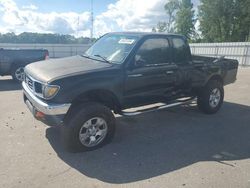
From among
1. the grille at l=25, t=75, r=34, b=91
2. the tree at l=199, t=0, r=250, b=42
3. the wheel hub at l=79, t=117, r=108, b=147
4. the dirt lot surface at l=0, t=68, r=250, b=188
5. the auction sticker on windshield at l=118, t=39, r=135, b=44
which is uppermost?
the tree at l=199, t=0, r=250, b=42

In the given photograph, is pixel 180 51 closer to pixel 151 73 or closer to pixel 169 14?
pixel 151 73

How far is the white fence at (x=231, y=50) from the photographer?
22.6 m

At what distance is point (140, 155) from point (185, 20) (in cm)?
5226

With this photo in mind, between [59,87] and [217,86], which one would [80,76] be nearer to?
[59,87]

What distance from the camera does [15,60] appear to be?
11.6 m

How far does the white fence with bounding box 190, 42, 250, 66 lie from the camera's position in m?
22.6

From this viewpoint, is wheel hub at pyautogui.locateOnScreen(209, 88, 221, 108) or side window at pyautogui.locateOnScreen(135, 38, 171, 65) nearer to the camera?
side window at pyautogui.locateOnScreen(135, 38, 171, 65)

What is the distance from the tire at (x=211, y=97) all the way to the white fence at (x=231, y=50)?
54.6 ft

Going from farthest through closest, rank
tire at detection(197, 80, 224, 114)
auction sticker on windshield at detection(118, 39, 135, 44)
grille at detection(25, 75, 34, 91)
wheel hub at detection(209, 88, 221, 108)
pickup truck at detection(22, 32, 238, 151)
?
wheel hub at detection(209, 88, 221, 108)
tire at detection(197, 80, 224, 114)
auction sticker on windshield at detection(118, 39, 135, 44)
grille at detection(25, 75, 34, 91)
pickup truck at detection(22, 32, 238, 151)

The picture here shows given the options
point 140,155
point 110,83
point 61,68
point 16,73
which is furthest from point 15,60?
point 140,155

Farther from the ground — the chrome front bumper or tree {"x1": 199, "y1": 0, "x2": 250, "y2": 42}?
tree {"x1": 199, "y1": 0, "x2": 250, "y2": 42}

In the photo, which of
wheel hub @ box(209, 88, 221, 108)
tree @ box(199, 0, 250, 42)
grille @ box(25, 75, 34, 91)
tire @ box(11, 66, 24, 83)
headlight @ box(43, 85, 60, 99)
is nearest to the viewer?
headlight @ box(43, 85, 60, 99)

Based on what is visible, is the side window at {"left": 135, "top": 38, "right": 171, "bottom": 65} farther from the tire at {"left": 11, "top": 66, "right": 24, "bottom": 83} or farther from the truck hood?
the tire at {"left": 11, "top": 66, "right": 24, "bottom": 83}

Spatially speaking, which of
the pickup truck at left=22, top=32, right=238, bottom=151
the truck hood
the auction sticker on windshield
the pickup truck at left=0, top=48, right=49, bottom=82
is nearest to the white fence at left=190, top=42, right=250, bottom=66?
the pickup truck at left=0, top=48, right=49, bottom=82
